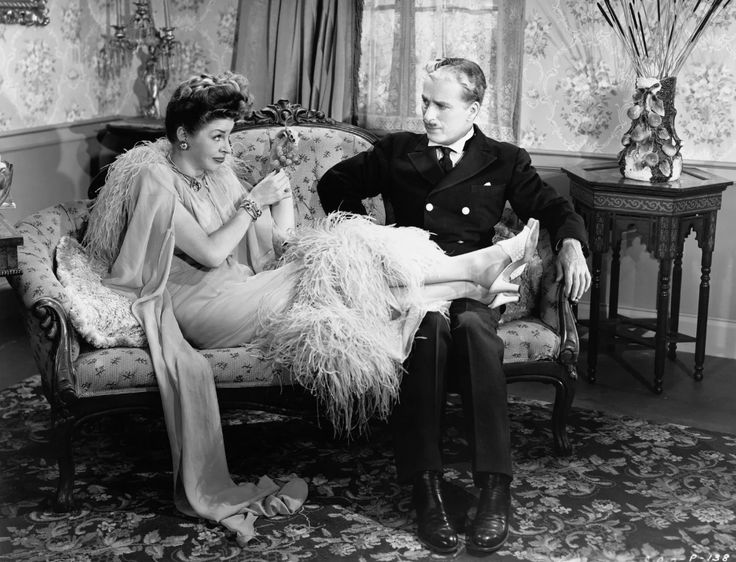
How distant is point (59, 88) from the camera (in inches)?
185

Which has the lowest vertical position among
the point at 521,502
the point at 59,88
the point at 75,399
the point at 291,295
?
the point at 521,502

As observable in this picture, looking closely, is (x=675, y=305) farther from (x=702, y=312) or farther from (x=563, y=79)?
(x=563, y=79)

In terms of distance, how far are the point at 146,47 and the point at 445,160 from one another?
2.37m

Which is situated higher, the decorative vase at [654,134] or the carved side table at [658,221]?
the decorative vase at [654,134]

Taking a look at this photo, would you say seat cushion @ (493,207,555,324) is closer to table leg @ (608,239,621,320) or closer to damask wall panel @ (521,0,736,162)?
table leg @ (608,239,621,320)

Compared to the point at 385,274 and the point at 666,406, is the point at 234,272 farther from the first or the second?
the point at 666,406

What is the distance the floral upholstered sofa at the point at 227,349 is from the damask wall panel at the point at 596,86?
3.28ft

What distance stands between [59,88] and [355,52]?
1.46 metres

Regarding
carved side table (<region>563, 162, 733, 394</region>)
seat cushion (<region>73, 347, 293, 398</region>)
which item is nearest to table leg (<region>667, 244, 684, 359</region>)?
carved side table (<region>563, 162, 733, 394</region>)

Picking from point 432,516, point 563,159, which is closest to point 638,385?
point 563,159

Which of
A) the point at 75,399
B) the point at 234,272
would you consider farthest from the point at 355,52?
the point at 75,399

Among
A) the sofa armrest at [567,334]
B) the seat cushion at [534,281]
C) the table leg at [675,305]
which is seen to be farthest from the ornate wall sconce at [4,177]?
the table leg at [675,305]

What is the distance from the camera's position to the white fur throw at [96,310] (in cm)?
291

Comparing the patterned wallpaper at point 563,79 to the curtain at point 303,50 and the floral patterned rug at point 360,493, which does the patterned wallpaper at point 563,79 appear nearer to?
the curtain at point 303,50
